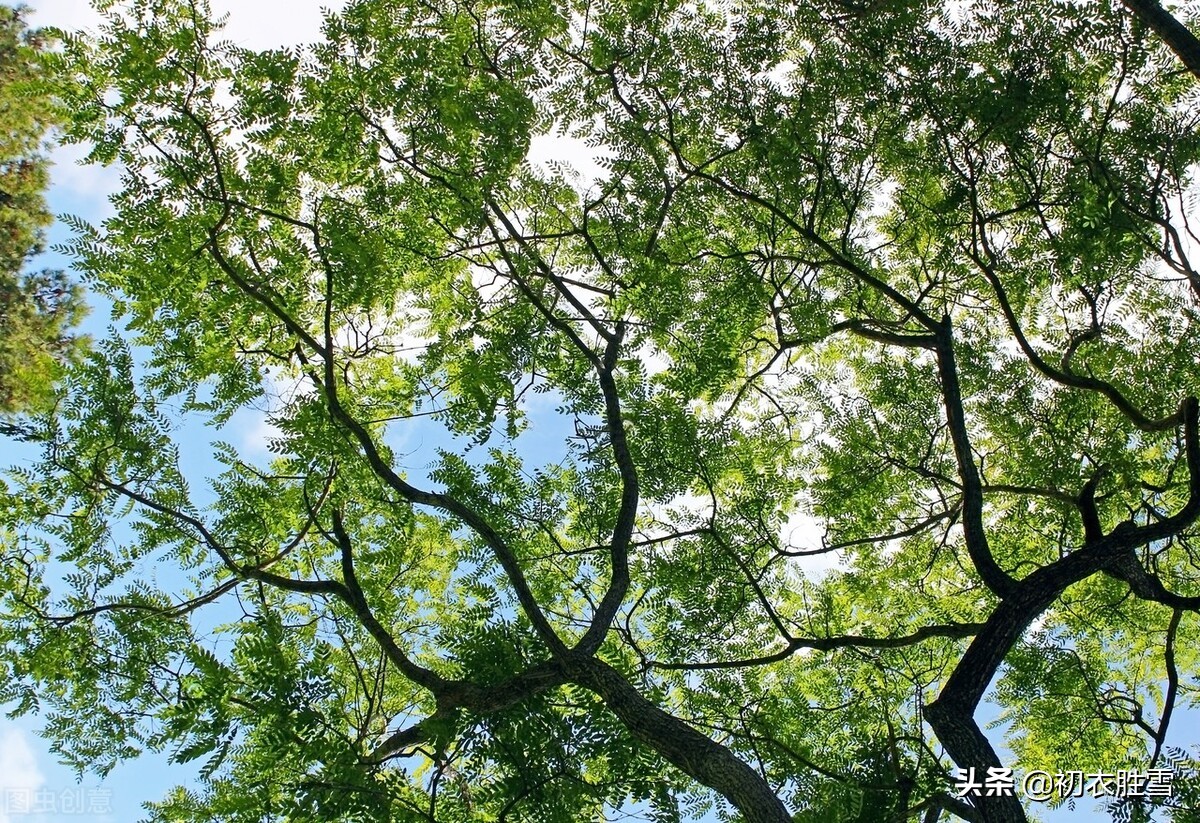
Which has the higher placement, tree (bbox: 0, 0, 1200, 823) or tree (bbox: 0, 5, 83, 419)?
tree (bbox: 0, 5, 83, 419)

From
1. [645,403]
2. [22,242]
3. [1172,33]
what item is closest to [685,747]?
[645,403]

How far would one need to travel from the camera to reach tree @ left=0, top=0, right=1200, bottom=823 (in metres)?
4.46

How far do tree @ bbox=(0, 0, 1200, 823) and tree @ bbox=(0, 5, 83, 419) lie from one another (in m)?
7.24

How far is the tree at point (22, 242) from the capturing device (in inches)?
442

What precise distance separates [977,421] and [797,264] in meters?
2.20

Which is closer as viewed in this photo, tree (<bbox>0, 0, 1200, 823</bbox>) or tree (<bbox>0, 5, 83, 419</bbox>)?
tree (<bbox>0, 0, 1200, 823</bbox>)

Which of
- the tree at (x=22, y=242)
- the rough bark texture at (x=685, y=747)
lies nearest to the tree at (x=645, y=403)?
the rough bark texture at (x=685, y=747)

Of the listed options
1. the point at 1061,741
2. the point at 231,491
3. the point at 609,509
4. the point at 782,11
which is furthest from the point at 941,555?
the point at 231,491

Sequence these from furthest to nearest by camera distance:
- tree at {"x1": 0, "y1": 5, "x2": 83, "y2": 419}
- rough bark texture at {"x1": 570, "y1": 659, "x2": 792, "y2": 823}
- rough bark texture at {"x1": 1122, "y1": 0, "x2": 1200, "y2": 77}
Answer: tree at {"x1": 0, "y1": 5, "x2": 83, "y2": 419} → rough bark texture at {"x1": 1122, "y1": 0, "x2": 1200, "y2": 77} → rough bark texture at {"x1": 570, "y1": 659, "x2": 792, "y2": 823}

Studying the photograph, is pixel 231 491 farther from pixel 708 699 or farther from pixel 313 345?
pixel 708 699

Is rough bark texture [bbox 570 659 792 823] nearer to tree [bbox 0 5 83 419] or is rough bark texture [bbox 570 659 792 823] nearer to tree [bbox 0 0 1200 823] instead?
tree [bbox 0 0 1200 823]

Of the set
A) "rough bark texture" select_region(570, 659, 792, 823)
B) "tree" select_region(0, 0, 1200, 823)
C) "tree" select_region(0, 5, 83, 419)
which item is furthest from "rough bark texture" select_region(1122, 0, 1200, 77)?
"tree" select_region(0, 5, 83, 419)

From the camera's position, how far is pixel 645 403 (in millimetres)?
5914

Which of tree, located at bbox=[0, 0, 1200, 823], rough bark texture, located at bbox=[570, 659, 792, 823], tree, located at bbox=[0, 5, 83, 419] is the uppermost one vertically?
tree, located at bbox=[0, 5, 83, 419]
